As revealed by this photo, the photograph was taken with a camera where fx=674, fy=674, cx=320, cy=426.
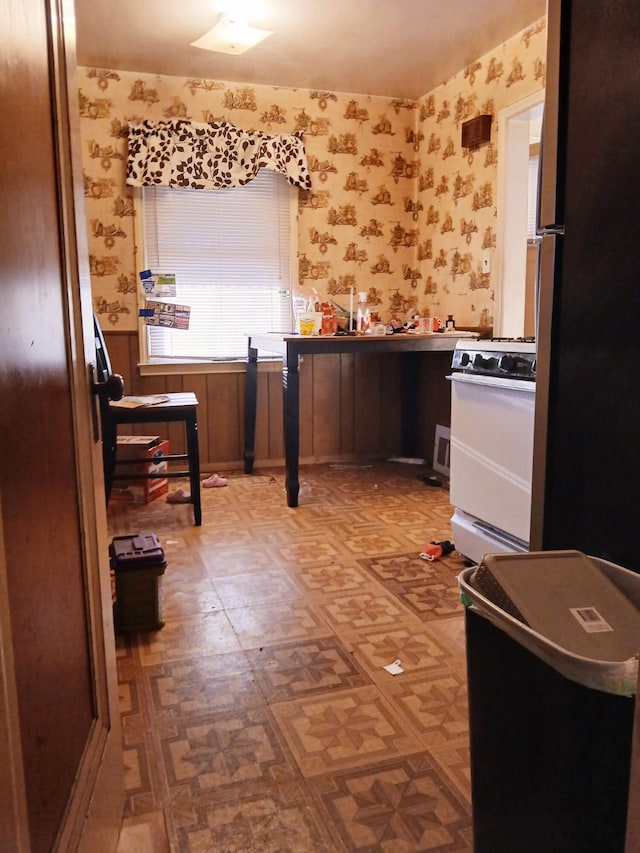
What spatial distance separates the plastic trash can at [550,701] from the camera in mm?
845

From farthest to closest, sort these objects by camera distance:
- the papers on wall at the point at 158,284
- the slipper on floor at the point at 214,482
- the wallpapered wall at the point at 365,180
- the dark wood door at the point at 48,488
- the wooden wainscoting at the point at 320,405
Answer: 1. the wooden wainscoting at the point at 320,405
2. the papers on wall at the point at 158,284
3. the slipper on floor at the point at 214,482
4. the wallpapered wall at the point at 365,180
5. the dark wood door at the point at 48,488

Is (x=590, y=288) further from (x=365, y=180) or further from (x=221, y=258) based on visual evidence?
(x=365, y=180)

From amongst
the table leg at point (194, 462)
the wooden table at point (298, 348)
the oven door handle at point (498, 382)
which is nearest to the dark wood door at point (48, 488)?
the oven door handle at point (498, 382)

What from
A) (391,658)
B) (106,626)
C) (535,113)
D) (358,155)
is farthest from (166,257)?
(106,626)

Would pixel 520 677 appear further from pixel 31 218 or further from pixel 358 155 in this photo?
pixel 358 155

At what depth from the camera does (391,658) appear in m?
2.00

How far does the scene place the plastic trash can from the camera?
2.77 ft

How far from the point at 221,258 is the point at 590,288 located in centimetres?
334

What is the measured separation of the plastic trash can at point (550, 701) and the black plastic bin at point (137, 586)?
134 centimetres

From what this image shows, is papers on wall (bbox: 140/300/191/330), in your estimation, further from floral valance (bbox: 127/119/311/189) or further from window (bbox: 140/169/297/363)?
floral valance (bbox: 127/119/311/189)

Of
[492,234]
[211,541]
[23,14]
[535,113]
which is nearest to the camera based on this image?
[23,14]

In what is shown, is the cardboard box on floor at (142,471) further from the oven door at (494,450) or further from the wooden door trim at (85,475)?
the wooden door trim at (85,475)

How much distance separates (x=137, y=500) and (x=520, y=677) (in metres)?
3.11

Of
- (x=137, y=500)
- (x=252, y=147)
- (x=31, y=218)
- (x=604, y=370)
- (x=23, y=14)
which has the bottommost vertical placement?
(x=137, y=500)
